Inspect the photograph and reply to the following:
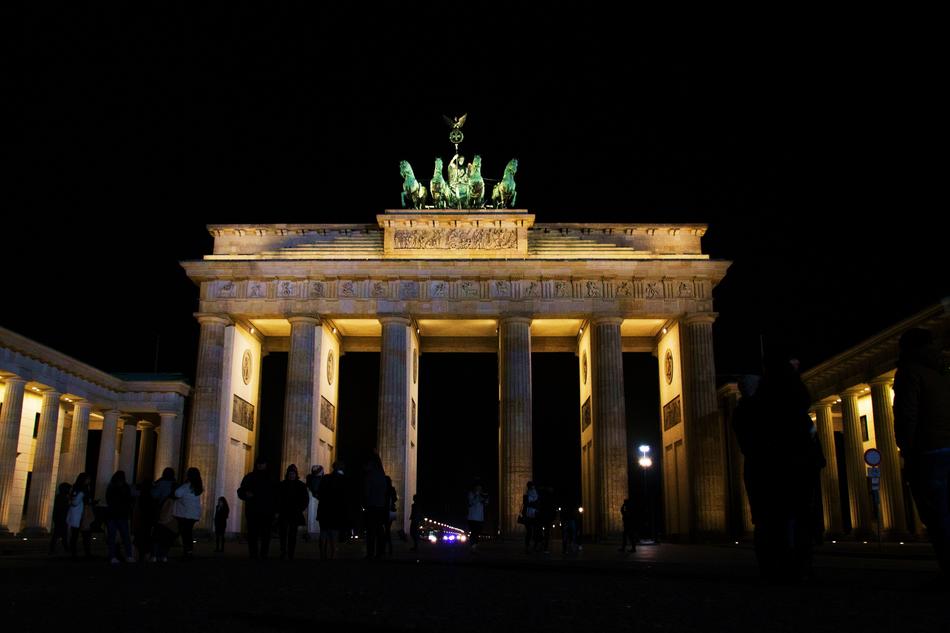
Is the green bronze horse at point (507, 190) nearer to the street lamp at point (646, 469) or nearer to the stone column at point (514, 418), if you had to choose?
the stone column at point (514, 418)

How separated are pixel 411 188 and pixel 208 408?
14.1 m

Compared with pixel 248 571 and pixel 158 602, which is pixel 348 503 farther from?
pixel 158 602

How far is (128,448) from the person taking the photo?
4878 centimetres

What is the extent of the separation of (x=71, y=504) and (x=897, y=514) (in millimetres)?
30385

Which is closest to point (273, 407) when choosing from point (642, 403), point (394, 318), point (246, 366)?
point (246, 366)

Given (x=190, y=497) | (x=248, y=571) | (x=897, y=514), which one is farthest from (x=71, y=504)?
(x=897, y=514)

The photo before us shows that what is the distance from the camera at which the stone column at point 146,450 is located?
5244cm

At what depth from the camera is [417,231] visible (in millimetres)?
40312

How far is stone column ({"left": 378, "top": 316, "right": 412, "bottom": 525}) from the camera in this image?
36.8 metres

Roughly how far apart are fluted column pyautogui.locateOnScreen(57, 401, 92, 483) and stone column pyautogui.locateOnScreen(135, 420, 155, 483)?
911 centimetres

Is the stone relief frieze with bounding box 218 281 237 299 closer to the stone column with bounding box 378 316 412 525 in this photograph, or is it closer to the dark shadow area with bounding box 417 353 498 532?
the stone column with bounding box 378 316 412 525

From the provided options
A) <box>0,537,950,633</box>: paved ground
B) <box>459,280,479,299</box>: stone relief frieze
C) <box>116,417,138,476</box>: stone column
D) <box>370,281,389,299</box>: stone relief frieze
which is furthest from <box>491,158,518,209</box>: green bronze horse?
<box>0,537,950,633</box>: paved ground

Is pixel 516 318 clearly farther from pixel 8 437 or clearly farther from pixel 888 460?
pixel 8 437

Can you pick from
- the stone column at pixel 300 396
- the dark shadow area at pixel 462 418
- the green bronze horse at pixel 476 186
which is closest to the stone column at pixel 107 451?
the stone column at pixel 300 396
